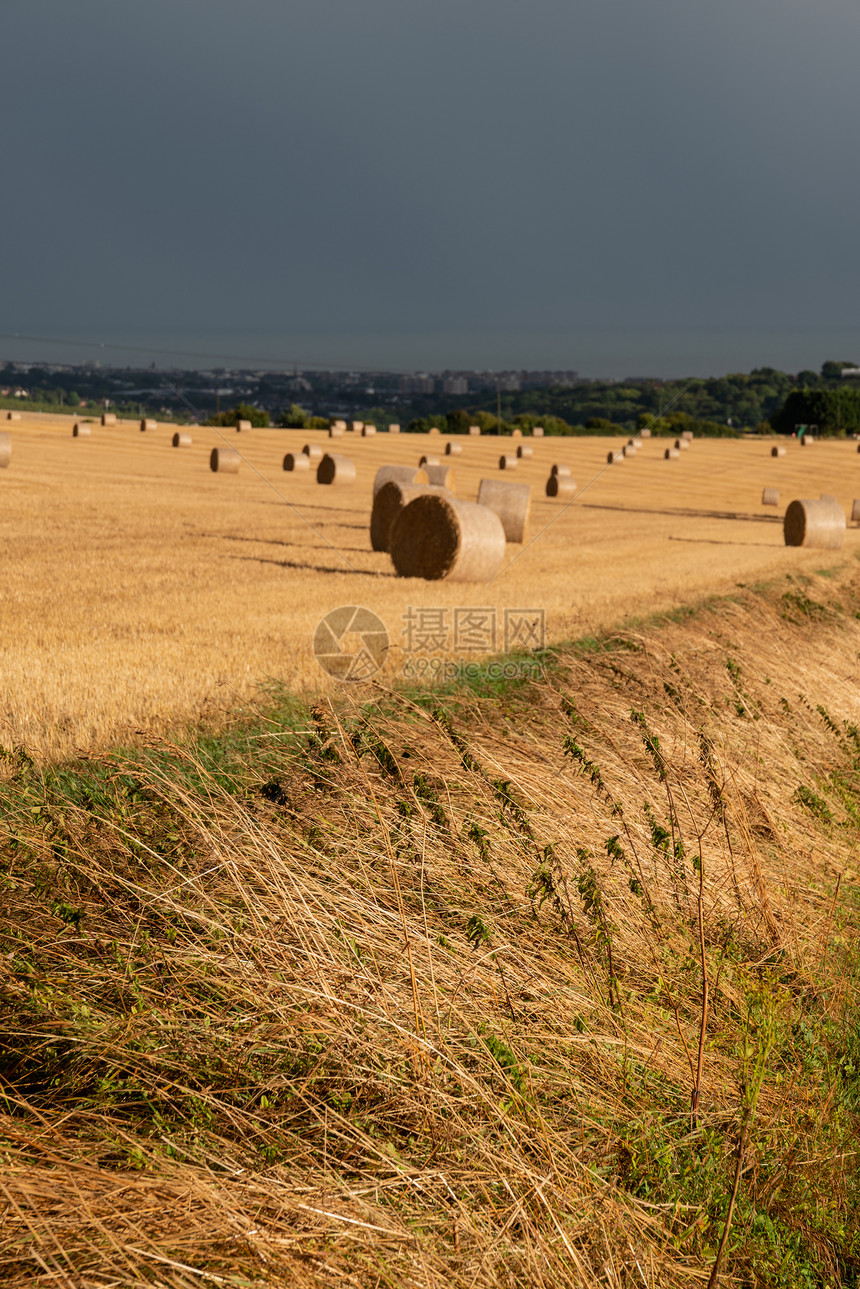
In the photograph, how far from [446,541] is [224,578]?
3.82m

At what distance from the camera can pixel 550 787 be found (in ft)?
19.1

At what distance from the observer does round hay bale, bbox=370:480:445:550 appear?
21.2 meters

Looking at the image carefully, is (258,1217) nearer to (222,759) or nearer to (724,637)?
(222,759)

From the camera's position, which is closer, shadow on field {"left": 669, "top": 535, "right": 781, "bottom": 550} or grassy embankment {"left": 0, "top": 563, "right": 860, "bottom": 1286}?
grassy embankment {"left": 0, "top": 563, "right": 860, "bottom": 1286}

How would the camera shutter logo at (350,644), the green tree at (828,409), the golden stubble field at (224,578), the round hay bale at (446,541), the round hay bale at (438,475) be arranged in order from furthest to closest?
the green tree at (828,409), the round hay bale at (438,475), the round hay bale at (446,541), the camera shutter logo at (350,644), the golden stubble field at (224,578)

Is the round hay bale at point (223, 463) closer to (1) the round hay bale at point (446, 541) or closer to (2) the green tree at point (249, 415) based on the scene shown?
(1) the round hay bale at point (446, 541)

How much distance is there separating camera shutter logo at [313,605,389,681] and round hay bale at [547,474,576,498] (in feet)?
120

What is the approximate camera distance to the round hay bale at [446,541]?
695 inches

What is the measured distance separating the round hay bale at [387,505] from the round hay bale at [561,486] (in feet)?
87.4

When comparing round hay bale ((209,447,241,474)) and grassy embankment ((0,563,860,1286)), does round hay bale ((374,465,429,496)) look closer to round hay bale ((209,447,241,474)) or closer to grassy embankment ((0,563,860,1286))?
round hay bale ((209,447,241,474))

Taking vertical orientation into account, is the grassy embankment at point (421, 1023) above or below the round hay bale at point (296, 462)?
below

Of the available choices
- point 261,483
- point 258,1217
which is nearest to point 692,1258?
point 258,1217

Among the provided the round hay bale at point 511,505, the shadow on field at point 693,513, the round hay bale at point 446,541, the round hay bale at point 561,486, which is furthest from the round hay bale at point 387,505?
the round hay bale at point 561,486

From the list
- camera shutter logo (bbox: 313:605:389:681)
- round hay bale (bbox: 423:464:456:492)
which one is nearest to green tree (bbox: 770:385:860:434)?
round hay bale (bbox: 423:464:456:492)
